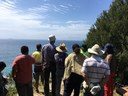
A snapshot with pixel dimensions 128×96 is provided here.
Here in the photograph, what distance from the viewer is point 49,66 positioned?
37.8 ft

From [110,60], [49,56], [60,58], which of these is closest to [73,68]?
[110,60]

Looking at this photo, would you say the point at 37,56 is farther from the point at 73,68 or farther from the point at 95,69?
the point at 95,69

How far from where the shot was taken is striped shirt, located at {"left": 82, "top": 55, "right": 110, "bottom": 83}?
→ 26.7 feet

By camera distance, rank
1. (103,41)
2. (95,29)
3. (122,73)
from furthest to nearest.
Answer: (95,29), (103,41), (122,73)

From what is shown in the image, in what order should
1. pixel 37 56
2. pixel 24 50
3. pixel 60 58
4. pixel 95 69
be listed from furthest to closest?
pixel 37 56
pixel 60 58
pixel 24 50
pixel 95 69

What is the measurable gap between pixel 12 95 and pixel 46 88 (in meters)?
2.00

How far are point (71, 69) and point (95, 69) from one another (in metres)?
1.87

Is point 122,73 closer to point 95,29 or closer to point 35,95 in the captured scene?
point 95,29

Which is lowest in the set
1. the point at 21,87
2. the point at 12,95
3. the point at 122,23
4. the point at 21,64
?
the point at 12,95

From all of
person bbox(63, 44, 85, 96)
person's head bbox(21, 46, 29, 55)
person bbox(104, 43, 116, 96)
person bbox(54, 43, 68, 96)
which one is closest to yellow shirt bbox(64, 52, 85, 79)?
person bbox(63, 44, 85, 96)

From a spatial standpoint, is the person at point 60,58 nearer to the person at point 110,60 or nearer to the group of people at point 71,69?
the group of people at point 71,69

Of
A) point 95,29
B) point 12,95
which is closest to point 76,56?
point 12,95

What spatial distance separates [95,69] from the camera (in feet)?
26.7

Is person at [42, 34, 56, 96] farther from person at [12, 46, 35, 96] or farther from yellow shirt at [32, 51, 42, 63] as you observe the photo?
person at [12, 46, 35, 96]
